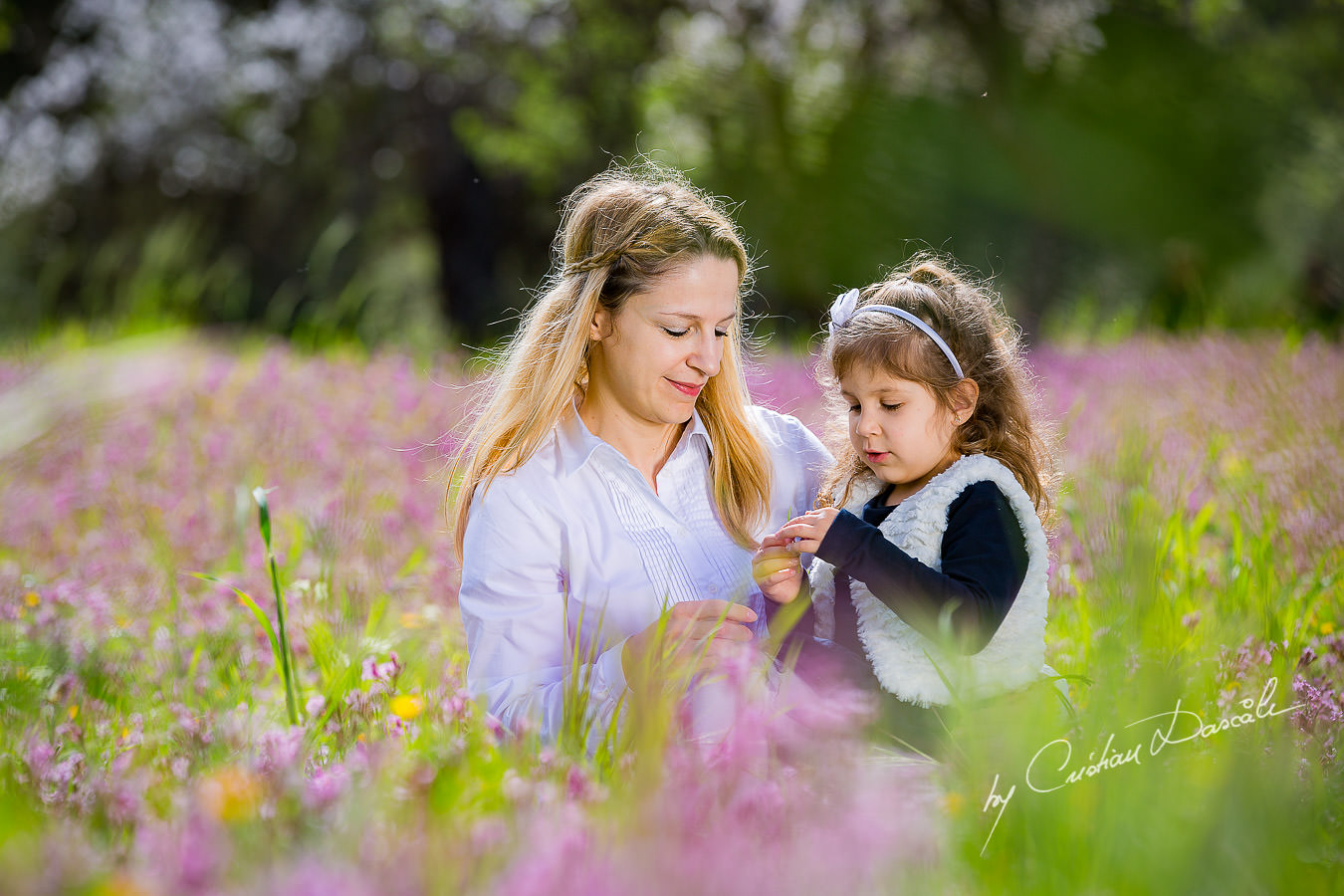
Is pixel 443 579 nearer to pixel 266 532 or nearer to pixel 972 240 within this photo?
pixel 266 532

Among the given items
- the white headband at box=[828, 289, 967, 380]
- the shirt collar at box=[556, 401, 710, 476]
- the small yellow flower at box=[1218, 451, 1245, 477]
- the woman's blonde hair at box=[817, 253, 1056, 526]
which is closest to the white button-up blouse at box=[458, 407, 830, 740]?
the shirt collar at box=[556, 401, 710, 476]

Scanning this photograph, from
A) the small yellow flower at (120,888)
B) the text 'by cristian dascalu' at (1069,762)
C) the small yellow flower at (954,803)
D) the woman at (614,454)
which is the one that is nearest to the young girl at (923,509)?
the woman at (614,454)

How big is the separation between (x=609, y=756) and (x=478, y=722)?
324 mm

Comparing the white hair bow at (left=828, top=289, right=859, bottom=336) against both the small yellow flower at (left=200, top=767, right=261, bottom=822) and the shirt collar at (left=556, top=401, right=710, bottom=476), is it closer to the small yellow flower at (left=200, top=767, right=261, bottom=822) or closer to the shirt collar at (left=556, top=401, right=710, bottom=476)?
the shirt collar at (left=556, top=401, right=710, bottom=476)

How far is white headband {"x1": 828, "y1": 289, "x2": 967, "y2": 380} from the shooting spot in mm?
2584

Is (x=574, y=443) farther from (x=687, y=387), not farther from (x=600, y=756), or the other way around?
(x=600, y=756)

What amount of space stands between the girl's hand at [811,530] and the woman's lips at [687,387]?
2.04ft

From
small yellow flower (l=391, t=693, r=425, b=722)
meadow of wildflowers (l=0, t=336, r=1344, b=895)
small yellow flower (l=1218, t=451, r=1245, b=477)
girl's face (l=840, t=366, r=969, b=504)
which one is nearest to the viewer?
meadow of wildflowers (l=0, t=336, r=1344, b=895)

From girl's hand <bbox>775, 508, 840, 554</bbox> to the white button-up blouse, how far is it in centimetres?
18

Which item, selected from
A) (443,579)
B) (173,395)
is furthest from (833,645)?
(173,395)

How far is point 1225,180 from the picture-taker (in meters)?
7.89

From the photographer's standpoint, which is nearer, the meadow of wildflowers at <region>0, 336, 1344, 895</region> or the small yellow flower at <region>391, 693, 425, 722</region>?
the meadow of wildflowers at <region>0, 336, 1344, 895</region>

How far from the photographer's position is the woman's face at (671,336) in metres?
2.79

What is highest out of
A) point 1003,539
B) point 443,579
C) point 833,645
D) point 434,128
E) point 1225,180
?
point 434,128
